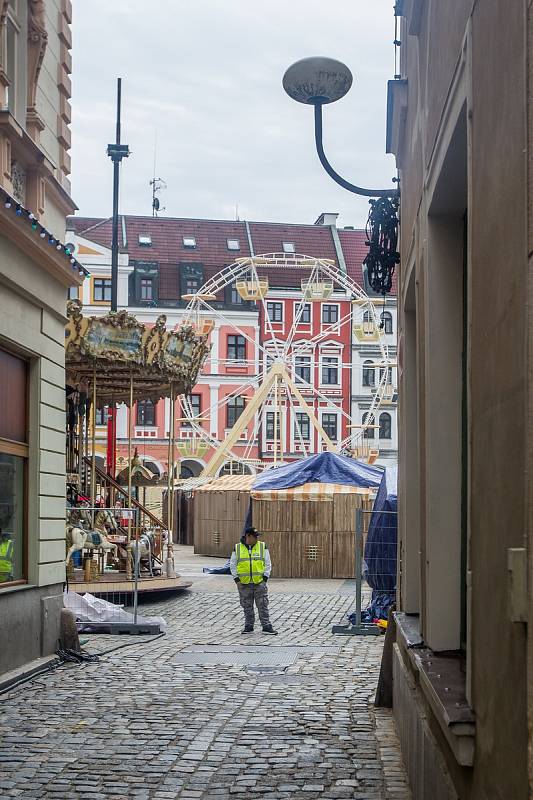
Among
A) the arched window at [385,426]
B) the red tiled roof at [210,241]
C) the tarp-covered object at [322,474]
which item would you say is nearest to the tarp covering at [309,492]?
the tarp-covered object at [322,474]

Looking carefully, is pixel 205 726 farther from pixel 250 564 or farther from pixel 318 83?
pixel 250 564

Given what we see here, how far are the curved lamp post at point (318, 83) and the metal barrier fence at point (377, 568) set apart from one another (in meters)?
8.85

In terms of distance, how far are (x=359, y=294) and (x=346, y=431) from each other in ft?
64.0

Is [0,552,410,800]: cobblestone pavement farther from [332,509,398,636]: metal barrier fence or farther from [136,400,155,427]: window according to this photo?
[136,400,155,427]: window

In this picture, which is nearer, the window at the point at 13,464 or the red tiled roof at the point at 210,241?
the window at the point at 13,464

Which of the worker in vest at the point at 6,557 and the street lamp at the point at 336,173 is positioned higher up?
the street lamp at the point at 336,173

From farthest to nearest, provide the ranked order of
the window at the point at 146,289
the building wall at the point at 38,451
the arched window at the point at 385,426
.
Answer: the window at the point at 146,289 → the arched window at the point at 385,426 → the building wall at the point at 38,451

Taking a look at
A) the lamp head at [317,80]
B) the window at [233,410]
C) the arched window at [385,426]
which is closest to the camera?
the lamp head at [317,80]

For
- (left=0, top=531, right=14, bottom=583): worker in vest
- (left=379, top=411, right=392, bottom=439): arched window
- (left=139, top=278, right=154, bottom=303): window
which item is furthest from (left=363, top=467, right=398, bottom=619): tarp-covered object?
(left=139, top=278, right=154, bottom=303): window

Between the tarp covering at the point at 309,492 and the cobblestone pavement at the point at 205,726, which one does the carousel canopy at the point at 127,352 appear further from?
the cobblestone pavement at the point at 205,726

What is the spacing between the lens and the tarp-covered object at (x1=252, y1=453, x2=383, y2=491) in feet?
103

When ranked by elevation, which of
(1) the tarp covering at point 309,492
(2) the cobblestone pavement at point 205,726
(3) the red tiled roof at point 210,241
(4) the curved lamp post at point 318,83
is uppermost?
(3) the red tiled roof at point 210,241

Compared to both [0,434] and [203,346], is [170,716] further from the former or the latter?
[203,346]

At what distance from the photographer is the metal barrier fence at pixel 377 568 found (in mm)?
18000
